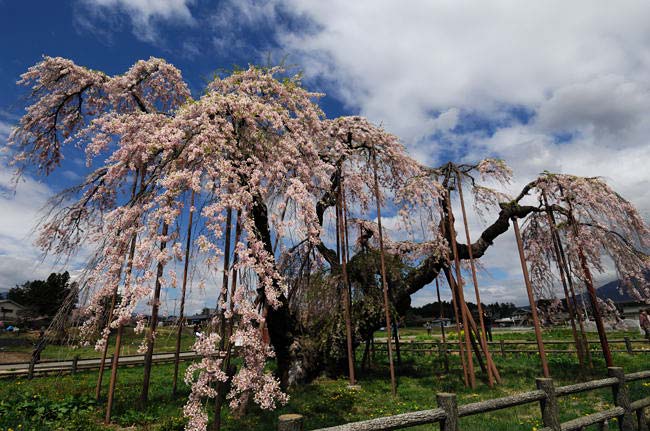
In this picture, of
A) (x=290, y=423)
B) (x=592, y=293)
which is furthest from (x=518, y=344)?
(x=290, y=423)

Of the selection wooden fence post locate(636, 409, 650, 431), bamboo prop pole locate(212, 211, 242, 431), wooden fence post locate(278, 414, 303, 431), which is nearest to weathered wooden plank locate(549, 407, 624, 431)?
wooden fence post locate(636, 409, 650, 431)

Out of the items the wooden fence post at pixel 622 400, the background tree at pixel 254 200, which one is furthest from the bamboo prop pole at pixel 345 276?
the wooden fence post at pixel 622 400

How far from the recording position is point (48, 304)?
144 feet

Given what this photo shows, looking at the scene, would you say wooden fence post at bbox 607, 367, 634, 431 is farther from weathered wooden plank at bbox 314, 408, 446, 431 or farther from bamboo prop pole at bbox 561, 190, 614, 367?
bamboo prop pole at bbox 561, 190, 614, 367

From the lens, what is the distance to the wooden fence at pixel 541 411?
398 cm

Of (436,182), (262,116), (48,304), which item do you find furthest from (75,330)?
(48,304)

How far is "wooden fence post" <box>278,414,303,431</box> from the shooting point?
3.67 m

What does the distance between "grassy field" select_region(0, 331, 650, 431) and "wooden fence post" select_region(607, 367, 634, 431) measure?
1.66m

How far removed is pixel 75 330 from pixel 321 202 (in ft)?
30.7

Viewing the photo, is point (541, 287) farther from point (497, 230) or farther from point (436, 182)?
point (436, 182)

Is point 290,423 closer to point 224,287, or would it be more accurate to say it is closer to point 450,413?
point 450,413

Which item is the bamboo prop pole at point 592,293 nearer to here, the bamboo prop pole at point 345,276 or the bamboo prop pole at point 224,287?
the bamboo prop pole at point 345,276

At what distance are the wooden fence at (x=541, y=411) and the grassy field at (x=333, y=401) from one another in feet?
5.83

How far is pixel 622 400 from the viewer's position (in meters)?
6.41
